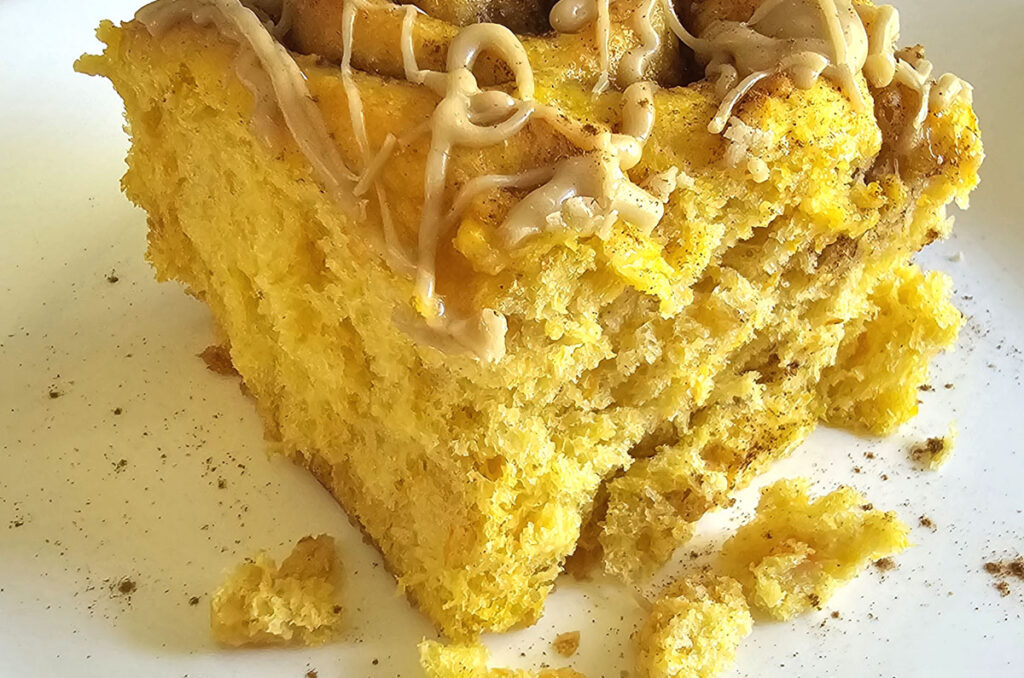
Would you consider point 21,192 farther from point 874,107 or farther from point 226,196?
point 874,107

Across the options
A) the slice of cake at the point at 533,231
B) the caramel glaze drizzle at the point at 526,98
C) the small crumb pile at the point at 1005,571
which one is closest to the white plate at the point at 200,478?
the small crumb pile at the point at 1005,571

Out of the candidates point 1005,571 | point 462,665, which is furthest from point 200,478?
point 1005,571

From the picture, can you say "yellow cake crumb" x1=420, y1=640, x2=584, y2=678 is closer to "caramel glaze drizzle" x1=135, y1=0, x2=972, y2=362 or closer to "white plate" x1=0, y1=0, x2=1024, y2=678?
"white plate" x1=0, y1=0, x2=1024, y2=678

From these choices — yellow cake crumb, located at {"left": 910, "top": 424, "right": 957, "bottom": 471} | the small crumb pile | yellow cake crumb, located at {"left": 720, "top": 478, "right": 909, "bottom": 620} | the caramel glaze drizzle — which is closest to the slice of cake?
the caramel glaze drizzle

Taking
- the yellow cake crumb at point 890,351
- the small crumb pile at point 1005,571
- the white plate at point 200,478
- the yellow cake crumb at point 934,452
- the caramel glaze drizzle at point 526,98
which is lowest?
the white plate at point 200,478

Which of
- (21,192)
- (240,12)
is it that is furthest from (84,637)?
(21,192)

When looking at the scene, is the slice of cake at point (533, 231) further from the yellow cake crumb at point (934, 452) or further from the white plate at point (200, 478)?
the yellow cake crumb at point (934, 452)
